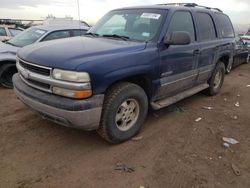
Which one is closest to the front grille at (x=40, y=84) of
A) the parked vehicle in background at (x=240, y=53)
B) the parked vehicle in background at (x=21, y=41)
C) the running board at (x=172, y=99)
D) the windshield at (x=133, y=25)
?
the windshield at (x=133, y=25)

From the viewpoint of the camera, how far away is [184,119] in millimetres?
4816

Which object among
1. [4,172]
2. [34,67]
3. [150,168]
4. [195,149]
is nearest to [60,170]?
[4,172]

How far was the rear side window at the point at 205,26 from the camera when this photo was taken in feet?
16.9

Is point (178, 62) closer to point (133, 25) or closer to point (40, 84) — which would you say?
point (133, 25)

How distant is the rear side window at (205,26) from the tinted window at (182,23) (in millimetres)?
290

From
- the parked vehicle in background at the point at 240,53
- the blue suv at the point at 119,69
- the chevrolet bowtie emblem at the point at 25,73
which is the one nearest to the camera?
the blue suv at the point at 119,69

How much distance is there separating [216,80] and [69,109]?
170 inches

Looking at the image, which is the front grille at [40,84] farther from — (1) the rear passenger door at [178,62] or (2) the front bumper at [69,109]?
(1) the rear passenger door at [178,62]

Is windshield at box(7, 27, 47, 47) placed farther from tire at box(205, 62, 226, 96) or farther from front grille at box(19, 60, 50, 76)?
tire at box(205, 62, 226, 96)

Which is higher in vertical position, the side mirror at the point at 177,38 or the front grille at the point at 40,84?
the side mirror at the point at 177,38

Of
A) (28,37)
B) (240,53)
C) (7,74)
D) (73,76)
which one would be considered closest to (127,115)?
(73,76)

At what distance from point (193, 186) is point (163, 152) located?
0.75m

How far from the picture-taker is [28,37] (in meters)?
7.00

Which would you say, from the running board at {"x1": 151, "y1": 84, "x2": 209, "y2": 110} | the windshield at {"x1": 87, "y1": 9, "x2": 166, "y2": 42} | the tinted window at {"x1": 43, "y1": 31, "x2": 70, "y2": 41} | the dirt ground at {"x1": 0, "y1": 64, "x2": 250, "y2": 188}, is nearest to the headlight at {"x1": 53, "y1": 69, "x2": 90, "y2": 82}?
the dirt ground at {"x1": 0, "y1": 64, "x2": 250, "y2": 188}
